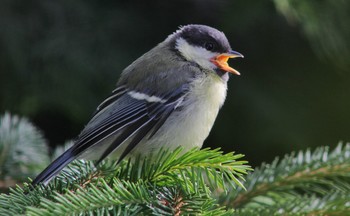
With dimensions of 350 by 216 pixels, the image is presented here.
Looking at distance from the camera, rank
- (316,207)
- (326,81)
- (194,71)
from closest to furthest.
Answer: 1. (316,207)
2. (194,71)
3. (326,81)

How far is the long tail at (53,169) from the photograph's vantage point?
1680mm

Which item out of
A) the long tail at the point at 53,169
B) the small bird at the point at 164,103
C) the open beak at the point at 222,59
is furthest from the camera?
the open beak at the point at 222,59

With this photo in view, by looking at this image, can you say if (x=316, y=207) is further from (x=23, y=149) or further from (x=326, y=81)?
(x=326, y=81)

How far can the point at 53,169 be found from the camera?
1.76m

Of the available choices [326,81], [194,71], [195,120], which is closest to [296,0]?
[194,71]

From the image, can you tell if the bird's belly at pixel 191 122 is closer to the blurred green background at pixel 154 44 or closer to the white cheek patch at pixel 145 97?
the white cheek patch at pixel 145 97

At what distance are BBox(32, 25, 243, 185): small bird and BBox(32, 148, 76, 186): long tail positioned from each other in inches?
3.0

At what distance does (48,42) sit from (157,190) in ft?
4.99

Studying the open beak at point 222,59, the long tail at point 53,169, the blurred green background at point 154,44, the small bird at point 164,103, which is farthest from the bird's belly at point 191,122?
the blurred green background at point 154,44

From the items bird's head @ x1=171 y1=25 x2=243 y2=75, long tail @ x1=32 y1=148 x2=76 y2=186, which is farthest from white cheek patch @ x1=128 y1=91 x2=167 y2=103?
long tail @ x1=32 y1=148 x2=76 y2=186

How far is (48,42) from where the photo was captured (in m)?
2.86

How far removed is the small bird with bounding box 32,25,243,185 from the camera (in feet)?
6.77

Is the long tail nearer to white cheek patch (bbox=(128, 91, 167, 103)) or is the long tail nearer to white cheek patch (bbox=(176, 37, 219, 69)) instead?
white cheek patch (bbox=(128, 91, 167, 103))

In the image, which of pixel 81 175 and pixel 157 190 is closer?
pixel 157 190
